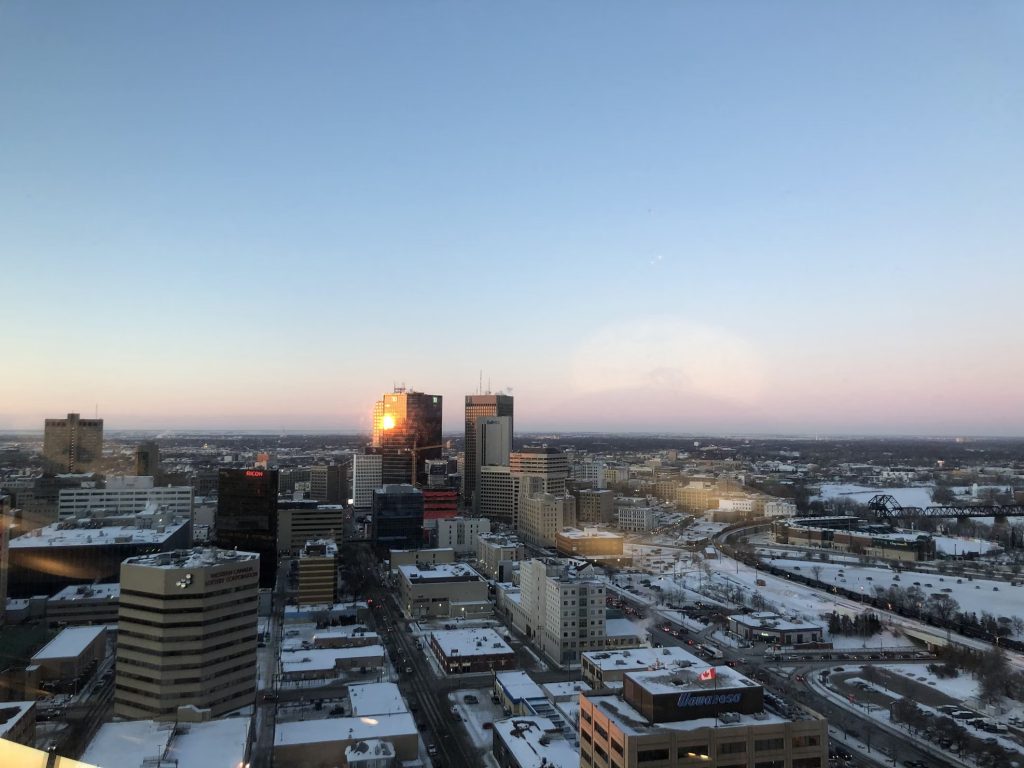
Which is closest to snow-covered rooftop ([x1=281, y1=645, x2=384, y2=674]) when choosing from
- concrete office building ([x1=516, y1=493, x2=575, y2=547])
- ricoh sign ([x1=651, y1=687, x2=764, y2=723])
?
ricoh sign ([x1=651, y1=687, x2=764, y2=723])

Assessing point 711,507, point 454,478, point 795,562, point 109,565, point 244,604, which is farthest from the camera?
point 454,478

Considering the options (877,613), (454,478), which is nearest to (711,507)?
(454,478)

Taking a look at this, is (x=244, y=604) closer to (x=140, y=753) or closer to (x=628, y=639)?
(x=140, y=753)

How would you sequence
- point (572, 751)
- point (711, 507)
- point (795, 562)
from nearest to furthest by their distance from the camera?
1. point (572, 751)
2. point (795, 562)
3. point (711, 507)

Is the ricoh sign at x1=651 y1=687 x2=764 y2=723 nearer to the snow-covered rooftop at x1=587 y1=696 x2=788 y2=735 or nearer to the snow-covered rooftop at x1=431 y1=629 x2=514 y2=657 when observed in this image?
the snow-covered rooftop at x1=587 y1=696 x2=788 y2=735

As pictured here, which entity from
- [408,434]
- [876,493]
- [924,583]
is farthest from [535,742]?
[876,493]

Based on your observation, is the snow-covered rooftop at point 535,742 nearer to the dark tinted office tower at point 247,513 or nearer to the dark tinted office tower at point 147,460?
the dark tinted office tower at point 247,513
